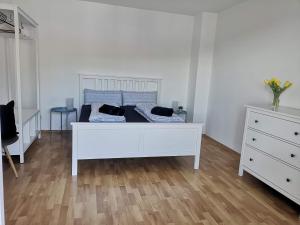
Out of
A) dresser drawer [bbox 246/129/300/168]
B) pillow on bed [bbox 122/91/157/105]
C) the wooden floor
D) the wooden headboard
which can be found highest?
the wooden headboard

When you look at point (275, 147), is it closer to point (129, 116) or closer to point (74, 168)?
point (129, 116)

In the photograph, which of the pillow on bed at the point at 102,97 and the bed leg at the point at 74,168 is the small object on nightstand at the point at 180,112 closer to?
the pillow on bed at the point at 102,97

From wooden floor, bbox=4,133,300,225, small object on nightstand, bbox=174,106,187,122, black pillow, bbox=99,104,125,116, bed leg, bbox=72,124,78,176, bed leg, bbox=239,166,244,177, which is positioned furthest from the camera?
small object on nightstand, bbox=174,106,187,122

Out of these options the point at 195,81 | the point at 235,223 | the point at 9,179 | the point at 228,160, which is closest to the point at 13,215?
the point at 9,179

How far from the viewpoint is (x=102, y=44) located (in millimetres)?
4477

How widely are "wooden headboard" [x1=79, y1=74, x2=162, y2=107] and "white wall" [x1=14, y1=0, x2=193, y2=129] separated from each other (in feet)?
0.43

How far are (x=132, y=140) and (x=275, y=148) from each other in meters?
1.61

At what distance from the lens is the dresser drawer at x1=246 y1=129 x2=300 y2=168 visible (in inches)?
88.4

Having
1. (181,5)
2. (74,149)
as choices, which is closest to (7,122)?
(74,149)

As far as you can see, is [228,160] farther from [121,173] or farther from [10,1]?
[10,1]

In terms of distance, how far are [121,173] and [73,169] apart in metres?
0.58

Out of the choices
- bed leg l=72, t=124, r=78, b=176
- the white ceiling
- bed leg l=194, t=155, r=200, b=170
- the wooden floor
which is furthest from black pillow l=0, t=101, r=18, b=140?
the white ceiling

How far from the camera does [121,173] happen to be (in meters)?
2.93

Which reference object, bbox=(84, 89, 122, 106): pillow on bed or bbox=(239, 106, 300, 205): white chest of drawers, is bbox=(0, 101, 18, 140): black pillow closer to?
bbox=(84, 89, 122, 106): pillow on bed
